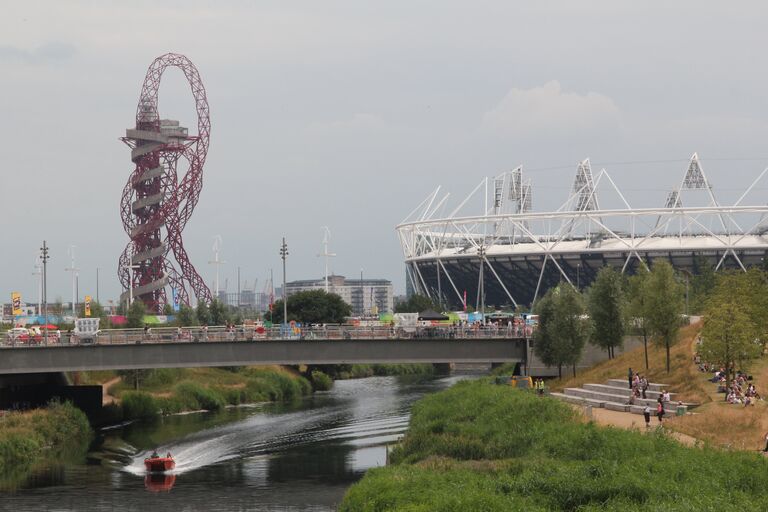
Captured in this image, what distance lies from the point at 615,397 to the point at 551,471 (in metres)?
24.9

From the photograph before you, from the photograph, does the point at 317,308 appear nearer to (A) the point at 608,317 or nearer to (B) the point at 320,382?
(B) the point at 320,382

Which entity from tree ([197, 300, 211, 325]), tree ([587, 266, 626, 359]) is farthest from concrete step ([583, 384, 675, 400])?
tree ([197, 300, 211, 325])

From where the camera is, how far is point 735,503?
1371 inches

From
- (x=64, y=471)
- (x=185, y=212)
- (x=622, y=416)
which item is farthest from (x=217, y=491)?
(x=185, y=212)

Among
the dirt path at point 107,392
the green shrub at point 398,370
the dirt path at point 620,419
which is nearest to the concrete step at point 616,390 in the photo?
the dirt path at point 620,419

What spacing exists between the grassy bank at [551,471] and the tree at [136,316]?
231ft

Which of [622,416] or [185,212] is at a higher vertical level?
[185,212]

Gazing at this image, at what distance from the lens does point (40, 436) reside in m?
70.8

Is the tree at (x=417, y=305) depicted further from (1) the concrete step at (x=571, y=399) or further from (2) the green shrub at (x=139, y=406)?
(1) the concrete step at (x=571, y=399)

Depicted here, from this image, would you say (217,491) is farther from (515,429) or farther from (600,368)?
(600,368)

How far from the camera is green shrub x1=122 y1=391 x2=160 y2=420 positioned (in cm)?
8819

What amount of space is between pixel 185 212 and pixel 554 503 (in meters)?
117

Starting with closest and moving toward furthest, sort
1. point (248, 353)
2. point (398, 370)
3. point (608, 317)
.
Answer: point (248, 353) < point (608, 317) < point (398, 370)

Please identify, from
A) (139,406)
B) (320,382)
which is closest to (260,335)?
(139,406)
